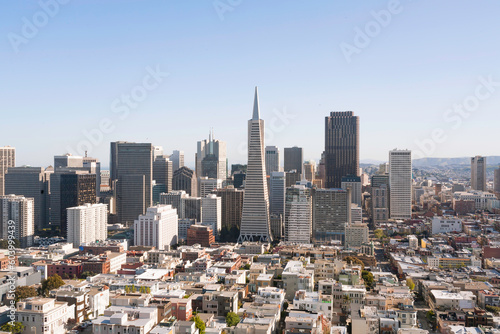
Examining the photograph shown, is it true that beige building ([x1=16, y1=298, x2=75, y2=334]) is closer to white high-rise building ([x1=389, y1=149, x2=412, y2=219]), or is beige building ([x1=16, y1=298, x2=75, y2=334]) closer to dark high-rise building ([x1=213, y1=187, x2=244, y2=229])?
dark high-rise building ([x1=213, y1=187, x2=244, y2=229])

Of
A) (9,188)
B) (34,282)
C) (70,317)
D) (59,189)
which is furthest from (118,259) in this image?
(9,188)

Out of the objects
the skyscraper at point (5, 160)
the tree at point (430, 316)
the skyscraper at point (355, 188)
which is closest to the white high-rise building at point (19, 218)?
the skyscraper at point (5, 160)

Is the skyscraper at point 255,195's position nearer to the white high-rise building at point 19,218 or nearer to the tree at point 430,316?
the white high-rise building at point 19,218

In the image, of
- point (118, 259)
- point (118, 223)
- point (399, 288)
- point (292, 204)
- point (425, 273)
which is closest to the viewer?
point (399, 288)

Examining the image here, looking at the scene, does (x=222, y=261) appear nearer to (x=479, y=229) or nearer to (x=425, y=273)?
(x=425, y=273)

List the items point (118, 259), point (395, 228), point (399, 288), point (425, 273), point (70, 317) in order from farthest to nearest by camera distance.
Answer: point (395, 228) < point (118, 259) < point (425, 273) < point (399, 288) < point (70, 317)

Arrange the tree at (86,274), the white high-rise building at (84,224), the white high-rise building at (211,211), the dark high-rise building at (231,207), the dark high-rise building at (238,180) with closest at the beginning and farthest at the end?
the tree at (86,274) < the white high-rise building at (84,224) < the white high-rise building at (211,211) < the dark high-rise building at (231,207) < the dark high-rise building at (238,180)

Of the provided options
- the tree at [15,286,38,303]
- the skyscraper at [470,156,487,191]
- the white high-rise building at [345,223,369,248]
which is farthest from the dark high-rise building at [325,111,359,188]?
the tree at [15,286,38,303]
